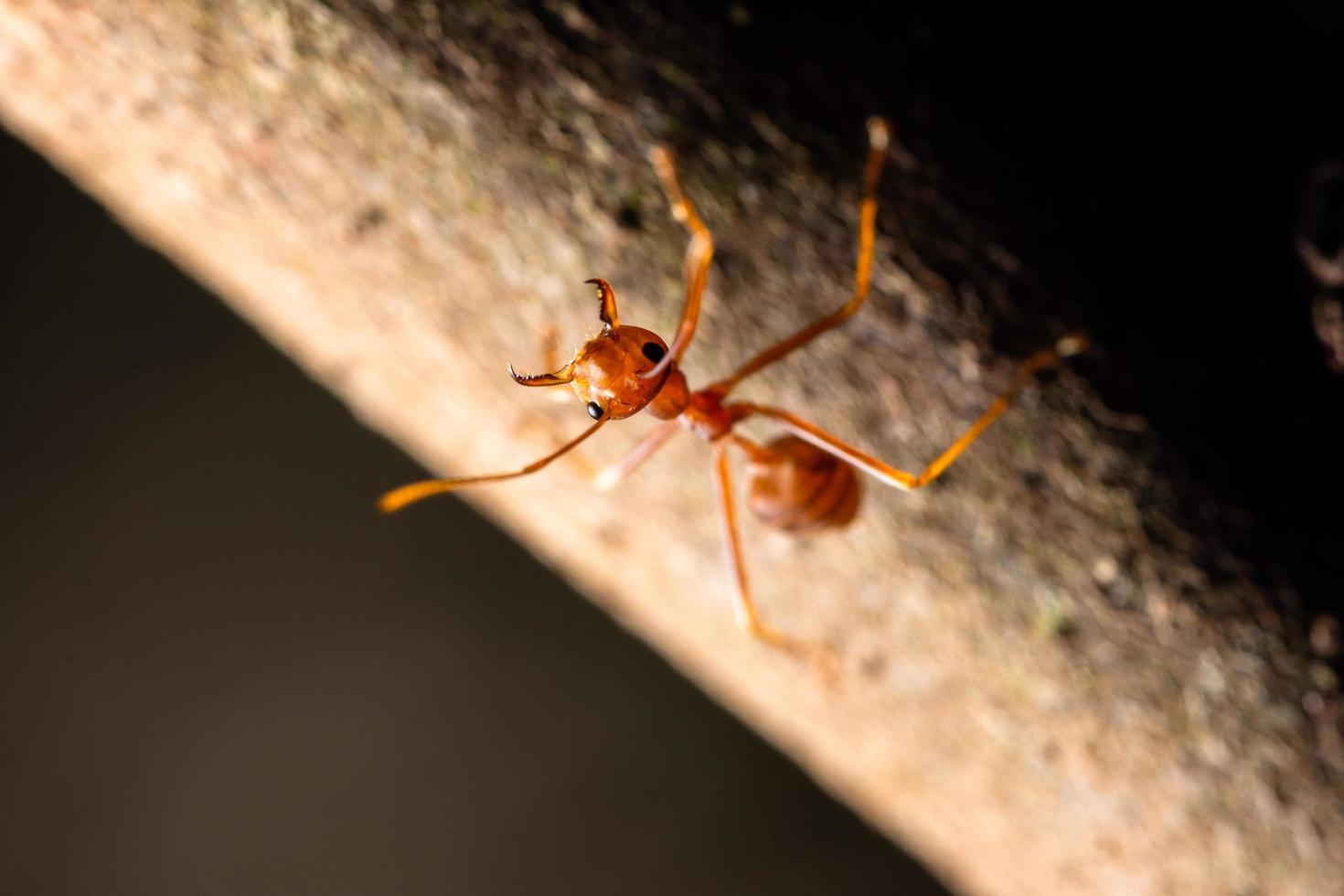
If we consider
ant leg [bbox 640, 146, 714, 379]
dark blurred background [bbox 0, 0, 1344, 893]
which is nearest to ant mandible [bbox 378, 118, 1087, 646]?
ant leg [bbox 640, 146, 714, 379]

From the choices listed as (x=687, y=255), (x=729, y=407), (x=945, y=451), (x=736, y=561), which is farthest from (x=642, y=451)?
(x=945, y=451)

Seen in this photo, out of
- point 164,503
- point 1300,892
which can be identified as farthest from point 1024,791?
point 164,503

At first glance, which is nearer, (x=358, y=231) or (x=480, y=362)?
(x=358, y=231)

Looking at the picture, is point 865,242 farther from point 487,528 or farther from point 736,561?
point 487,528

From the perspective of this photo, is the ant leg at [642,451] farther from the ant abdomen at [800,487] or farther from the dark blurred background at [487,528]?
the dark blurred background at [487,528]

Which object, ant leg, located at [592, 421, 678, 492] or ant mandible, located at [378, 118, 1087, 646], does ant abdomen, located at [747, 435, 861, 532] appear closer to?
ant mandible, located at [378, 118, 1087, 646]

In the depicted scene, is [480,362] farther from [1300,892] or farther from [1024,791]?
[1300,892]

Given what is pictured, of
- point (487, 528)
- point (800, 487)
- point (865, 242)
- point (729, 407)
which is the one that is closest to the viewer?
point (865, 242)
